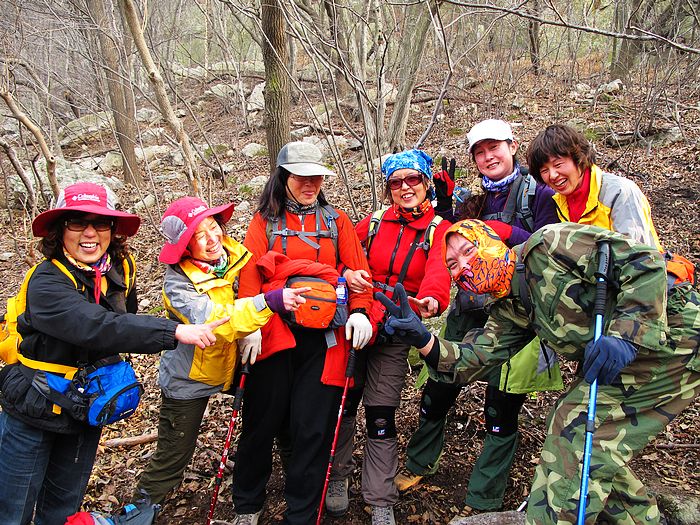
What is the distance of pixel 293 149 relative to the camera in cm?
348

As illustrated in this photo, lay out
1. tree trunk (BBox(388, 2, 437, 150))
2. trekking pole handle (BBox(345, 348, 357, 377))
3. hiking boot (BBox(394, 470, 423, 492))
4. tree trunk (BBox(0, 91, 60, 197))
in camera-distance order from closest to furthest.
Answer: trekking pole handle (BBox(345, 348, 357, 377)) → hiking boot (BBox(394, 470, 423, 492)) → tree trunk (BBox(0, 91, 60, 197)) → tree trunk (BBox(388, 2, 437, 150))

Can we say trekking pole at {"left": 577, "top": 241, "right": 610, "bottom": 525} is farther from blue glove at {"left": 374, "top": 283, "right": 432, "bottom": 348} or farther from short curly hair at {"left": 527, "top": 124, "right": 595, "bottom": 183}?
blue glove at {"left": 374, "top": 283, "right": 432, "bottom": 348}

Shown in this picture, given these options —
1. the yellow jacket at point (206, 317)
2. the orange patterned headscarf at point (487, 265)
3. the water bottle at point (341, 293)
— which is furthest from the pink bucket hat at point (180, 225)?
the orange patterned headscarf at point (487, 265)

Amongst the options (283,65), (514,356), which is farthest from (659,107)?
(514,356)

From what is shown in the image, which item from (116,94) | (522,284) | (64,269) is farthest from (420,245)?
(116,94)

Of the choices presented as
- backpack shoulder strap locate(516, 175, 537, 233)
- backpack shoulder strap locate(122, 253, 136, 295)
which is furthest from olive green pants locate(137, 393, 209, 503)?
backpack shoulder strap locate(516, 175, 537, 233)

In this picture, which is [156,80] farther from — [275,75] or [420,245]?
[420,245]

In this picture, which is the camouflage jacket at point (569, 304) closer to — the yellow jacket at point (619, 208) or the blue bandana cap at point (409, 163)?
the yellow jacket at point (619, 208)

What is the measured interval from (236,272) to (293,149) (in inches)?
37.1

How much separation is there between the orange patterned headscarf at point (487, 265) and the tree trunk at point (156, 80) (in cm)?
347

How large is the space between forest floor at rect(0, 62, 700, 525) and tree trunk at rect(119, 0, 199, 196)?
1.73 m

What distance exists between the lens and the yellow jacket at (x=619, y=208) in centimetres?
293

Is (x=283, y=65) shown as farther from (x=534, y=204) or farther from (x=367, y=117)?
(x=534, y=204)

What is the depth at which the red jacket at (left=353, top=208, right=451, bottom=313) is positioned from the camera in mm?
3457
